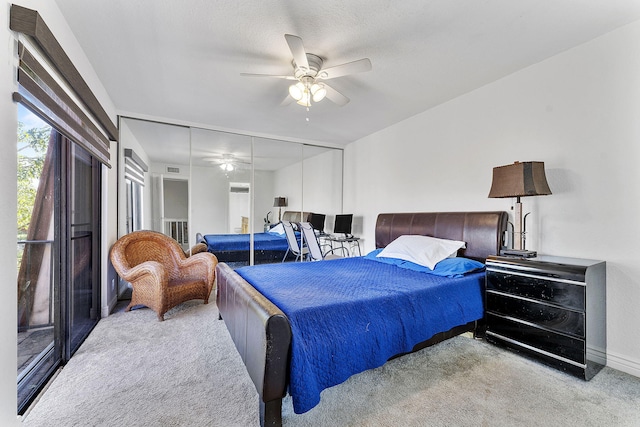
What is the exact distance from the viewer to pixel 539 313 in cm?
206

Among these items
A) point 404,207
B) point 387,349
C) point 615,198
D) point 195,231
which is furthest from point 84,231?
point 615,198

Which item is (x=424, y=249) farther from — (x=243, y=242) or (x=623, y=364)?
(x=243, y=242)

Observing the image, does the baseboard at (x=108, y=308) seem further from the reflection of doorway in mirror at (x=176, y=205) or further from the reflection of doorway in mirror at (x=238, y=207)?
the reflection of doorway in mirror at (x=238, y=207)

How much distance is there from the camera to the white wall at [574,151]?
2002mm

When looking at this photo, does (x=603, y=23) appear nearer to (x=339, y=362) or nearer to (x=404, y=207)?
(x=404, y=207)

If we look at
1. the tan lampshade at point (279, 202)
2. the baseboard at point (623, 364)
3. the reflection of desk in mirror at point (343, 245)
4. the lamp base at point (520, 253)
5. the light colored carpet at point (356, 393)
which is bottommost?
the light colored carpet at point (356, 393)

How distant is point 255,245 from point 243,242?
218 mm

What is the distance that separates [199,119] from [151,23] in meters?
2.02

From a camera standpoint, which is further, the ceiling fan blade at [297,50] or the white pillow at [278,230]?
the white pillow at [278,230]

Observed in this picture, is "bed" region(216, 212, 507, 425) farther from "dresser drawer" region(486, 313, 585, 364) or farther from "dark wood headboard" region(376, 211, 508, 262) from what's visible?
"dresser drawer" region(486, 313, 585, 364)

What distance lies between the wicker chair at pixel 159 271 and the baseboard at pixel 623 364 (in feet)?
12.0

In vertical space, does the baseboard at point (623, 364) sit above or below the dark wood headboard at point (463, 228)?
below

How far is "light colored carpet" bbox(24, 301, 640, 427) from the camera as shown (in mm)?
1521

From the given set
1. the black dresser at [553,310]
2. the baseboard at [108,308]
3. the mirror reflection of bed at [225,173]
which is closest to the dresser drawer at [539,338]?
the black dresser at [553,310]
